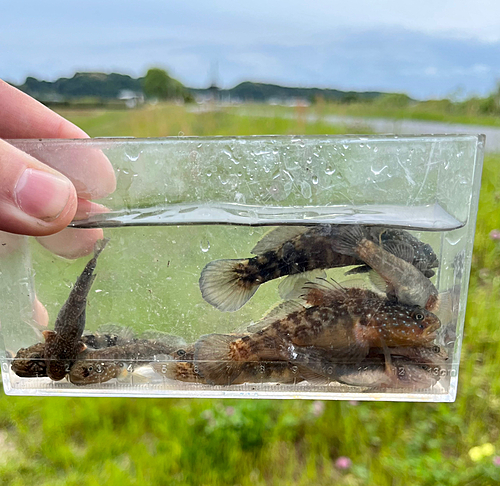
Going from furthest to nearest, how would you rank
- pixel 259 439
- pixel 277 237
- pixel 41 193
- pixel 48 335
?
pixel 259 439
pixel 48 335
pixel 277 237
pixel 41 193

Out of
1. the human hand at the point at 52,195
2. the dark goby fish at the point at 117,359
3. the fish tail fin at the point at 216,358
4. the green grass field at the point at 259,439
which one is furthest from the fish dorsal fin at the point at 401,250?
the green grass field at the point at 259,439

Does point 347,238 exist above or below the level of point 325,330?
above

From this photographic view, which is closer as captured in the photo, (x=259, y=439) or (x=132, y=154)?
(x=132, y=154)

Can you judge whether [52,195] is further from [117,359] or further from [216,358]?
[216,358]

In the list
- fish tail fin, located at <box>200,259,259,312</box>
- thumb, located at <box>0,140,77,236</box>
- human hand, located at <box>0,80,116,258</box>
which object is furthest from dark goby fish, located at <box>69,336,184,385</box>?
thumb, located at <box>0,140,77,236</box>

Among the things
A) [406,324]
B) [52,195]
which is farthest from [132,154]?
[406,324]

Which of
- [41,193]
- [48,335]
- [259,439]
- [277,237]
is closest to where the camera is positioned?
[41,193]

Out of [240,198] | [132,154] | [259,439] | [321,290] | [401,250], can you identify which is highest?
[132,154]

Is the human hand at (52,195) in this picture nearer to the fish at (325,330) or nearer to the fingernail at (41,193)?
the fingernail at (41,193)
